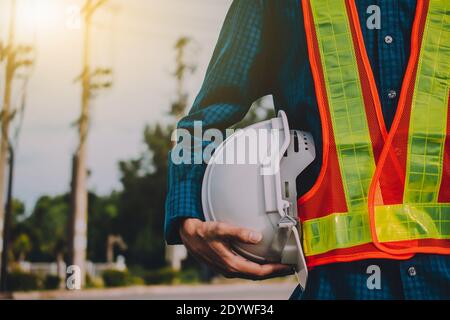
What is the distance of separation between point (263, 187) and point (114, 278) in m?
10.6

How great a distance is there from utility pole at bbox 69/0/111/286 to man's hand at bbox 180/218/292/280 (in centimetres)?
71

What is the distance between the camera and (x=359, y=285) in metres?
1.18

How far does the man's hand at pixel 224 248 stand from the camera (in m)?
1.15

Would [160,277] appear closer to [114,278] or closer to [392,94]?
[114,278]

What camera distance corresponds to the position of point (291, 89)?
1.29 m

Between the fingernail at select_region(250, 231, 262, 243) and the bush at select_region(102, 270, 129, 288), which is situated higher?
the fingernail at select_region(250, 231, 262, 243)

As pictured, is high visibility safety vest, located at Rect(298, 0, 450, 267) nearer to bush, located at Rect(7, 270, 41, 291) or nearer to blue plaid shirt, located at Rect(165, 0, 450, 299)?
blue plaid shirt, located at Rect(165, 0, 450, 299)

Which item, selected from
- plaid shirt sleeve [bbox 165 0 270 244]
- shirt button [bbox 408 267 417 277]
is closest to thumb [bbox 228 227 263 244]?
plaid shirt sleeve [bbox 165 0 270 244]

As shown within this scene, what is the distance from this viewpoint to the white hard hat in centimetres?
116

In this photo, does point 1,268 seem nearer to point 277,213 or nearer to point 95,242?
point 277,213

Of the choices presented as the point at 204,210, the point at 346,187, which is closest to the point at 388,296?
the point at 346,187

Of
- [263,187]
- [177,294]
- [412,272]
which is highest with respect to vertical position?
[263,187]

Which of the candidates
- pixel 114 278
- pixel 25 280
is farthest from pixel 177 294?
pixel 114 278

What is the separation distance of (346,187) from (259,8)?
13.8 inches
